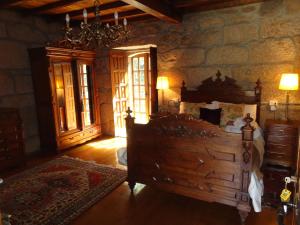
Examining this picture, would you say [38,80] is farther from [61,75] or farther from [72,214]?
[72,214]

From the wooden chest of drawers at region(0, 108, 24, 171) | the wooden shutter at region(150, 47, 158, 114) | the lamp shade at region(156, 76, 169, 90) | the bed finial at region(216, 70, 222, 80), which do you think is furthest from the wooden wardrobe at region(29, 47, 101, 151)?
the bed finial at region(216, 70, 222, 80)

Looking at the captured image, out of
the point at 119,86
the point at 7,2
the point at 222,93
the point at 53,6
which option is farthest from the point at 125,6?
the point at 222,93

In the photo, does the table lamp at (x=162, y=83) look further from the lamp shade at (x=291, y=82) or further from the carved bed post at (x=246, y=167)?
the carved bed post at (x=246, y=167)

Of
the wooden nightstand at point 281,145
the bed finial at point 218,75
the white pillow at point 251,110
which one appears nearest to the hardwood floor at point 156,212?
the wooden nightstand at point 281,145

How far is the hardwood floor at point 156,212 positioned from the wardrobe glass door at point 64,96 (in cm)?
206

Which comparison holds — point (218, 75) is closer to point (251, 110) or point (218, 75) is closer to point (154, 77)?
point (251, 110)

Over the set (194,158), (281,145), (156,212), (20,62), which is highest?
(20,62)

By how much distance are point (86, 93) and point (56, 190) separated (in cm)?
241

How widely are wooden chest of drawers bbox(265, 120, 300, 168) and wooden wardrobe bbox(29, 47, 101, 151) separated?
11.2 feet

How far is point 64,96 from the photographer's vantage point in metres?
4.35

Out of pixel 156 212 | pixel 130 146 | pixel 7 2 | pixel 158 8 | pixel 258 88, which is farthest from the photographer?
pixel 258 88

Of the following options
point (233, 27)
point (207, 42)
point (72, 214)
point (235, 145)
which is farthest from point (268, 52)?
point (72, 214)

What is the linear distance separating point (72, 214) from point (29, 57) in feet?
10.3

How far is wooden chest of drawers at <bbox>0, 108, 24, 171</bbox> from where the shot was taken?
132 inches
